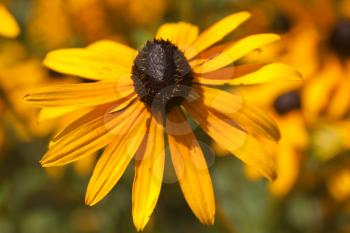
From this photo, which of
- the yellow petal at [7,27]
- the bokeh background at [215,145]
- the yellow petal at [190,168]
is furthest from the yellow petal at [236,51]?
the bokeh background at [215,145]

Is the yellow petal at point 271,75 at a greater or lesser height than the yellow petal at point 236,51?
lesser

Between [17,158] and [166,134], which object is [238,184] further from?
[166,134]

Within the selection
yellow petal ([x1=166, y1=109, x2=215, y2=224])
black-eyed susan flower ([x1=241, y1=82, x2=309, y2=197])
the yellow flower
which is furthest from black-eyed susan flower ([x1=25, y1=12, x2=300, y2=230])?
the yellow flower

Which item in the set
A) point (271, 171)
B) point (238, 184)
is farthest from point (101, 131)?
point (238, 184)

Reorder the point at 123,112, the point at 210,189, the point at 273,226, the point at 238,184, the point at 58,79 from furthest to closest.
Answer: the point at 238,184 < the point at 58,79 < the point at 273,226 < the point at 123,112 < the point at 210,189

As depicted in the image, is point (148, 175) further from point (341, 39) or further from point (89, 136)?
point (341, 39)

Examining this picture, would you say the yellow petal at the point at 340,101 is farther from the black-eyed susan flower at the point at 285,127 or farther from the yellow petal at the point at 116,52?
the yellow petal at the point at 116,52
